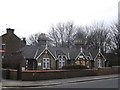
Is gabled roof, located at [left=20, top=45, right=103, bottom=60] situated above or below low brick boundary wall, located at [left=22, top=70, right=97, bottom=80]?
above

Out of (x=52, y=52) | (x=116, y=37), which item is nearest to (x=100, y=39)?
(x=116, y=37)

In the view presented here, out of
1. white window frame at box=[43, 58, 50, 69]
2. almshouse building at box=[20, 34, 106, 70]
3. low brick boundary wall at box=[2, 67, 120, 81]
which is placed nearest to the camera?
low brick boundary wall at box=[2, 67, 120, 81]

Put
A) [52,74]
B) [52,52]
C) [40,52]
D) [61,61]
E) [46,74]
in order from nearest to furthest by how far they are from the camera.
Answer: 1. [46,74]
2. [52,74]
3. [40,52]
4. [52,52]
5. [61,61]

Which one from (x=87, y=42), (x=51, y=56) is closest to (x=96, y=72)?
(x=51, y=56)

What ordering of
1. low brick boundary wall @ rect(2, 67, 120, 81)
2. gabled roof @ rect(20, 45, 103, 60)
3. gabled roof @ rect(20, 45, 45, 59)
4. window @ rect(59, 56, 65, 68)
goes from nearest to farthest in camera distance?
low brick boundary wall @ rect(2, 67, 120, 81) < gabled roof @ rect(20, 45, 45, 59) < gabled roof @ rect(20, 45, 103, 60) < window @ rect(59, 56, 65, 68)

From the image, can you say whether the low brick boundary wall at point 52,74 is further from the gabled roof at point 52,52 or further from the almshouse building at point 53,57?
the gabled roof at point 52,52

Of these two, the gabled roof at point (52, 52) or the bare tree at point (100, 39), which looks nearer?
the gabled roof at point (52, 52)

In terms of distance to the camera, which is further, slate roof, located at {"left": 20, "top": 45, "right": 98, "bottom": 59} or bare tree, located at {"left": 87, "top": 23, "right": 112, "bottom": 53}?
bare tree, located at {"left": 87, "top": 23, "right": 112, "bottom": 53}

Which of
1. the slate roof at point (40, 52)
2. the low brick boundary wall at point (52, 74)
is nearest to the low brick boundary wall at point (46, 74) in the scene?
the low brick boundary wall at point (52, 74)

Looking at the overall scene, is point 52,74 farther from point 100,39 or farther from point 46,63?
point 100,39

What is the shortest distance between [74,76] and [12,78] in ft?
26.7

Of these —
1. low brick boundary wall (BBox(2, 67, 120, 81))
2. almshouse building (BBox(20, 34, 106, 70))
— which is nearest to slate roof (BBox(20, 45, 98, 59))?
almshouse building (BBox(20, 34, 106, 70))

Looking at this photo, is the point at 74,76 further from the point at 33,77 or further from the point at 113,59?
the point at 113,59

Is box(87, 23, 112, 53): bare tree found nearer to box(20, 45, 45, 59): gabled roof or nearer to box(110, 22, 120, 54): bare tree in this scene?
box(110, 22, 120, 54): bare tree
